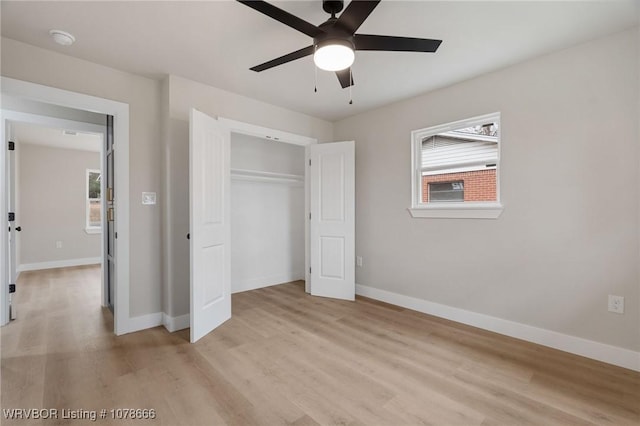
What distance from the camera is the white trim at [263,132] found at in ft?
11.4

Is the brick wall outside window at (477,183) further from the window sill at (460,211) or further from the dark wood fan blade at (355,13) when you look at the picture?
the dark wood fan blade at (355,13)

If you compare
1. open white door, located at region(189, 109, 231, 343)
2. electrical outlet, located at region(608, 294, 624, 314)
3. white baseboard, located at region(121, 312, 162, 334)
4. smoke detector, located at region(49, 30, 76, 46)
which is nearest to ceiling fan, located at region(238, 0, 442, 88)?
open white door, located at region(189, 109, 231, 343)

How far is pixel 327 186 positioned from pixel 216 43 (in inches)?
89.4

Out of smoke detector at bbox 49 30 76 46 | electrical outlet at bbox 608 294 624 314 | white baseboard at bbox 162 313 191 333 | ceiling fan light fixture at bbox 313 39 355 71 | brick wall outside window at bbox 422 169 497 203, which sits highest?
smoke detector at bbox 49 30 76 46

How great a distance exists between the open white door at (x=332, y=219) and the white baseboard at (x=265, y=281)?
2.90 feet

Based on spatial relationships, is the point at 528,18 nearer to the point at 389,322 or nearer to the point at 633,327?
the point at 633,327

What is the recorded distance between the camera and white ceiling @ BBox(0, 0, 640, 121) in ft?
6.53

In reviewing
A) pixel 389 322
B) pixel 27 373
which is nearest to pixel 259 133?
pixel 389 322

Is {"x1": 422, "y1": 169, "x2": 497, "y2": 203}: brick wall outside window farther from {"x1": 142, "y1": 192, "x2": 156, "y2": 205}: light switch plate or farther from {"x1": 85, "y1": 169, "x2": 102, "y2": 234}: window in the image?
{"x1": 85, "y1": 169, "x2": 102, "y2": 234}: window

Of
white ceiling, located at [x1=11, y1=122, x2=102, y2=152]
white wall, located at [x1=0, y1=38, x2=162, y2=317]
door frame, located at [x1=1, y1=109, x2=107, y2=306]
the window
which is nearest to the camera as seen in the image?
white wall, located at [x1=0, y1=38, x2=162, y2=317]

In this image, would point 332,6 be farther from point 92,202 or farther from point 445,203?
point 92,202

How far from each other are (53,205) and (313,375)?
24.0 ft

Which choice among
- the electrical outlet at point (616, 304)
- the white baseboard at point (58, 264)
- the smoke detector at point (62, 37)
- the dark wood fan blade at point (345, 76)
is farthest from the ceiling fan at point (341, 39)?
the white baseboard at point (58, 264)

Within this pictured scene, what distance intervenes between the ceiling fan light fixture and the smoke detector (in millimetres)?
2060
